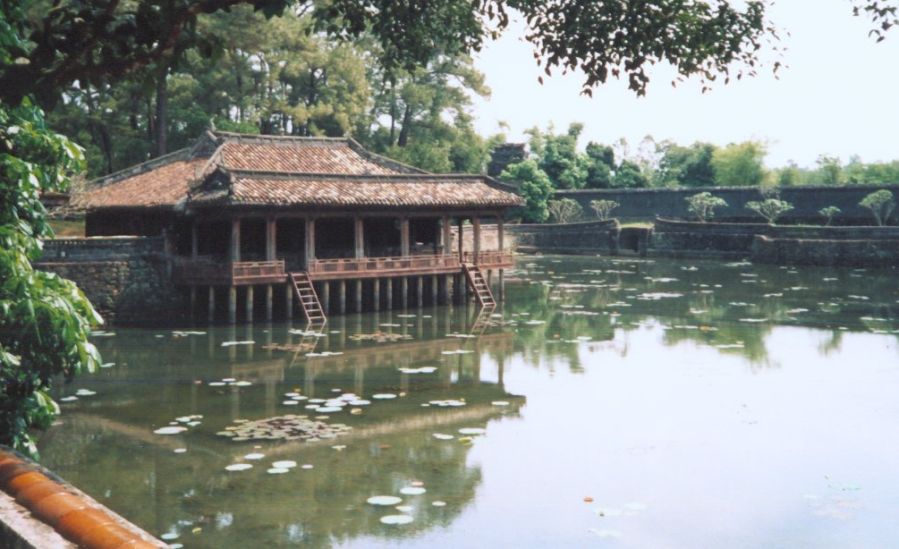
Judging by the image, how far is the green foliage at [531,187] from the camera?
2093 inches

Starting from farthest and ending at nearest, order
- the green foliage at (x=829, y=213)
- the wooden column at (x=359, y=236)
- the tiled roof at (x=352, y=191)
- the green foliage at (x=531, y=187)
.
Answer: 1. the green foliage at (x=531, y=187)
2. the green foliage at (x=829, y=213)
3. the wooden column at (x=359, y=236)
4. the tiled roof at (x=352, y=191)

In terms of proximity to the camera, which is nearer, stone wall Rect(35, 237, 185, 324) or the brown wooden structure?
the brown wooden structure

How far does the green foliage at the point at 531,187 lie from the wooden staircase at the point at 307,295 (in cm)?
3077

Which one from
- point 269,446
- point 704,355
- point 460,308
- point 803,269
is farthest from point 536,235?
point 269,446

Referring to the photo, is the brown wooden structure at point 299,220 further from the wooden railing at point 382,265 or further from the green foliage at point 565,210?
the green foliage at point 565,210

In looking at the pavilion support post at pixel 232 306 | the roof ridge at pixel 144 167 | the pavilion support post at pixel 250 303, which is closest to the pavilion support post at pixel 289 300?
the pavilion support post at pixel 250 303

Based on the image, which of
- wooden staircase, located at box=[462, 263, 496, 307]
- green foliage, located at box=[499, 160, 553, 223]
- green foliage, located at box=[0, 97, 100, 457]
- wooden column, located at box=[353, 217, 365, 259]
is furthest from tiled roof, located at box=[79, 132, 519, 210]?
green foliage, located at box=[499, 160, 553, 223]

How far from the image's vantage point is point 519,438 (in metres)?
11.3

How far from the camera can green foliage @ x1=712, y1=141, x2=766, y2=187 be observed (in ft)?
200

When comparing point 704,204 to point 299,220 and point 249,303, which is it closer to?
point 299,220

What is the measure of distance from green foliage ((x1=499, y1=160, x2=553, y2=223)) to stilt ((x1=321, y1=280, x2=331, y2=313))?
29.7 m

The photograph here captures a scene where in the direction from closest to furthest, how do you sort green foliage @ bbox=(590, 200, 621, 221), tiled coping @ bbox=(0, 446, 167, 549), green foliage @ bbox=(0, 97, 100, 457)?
1. tiled coping @ bbox=(0, 446, 167, 549)
2. green foliage @ bbox=(0, 97, 100, 457)
3. green foliage @ bbox=(590, 200, 621, 221)

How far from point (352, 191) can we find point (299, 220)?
1.72 metres

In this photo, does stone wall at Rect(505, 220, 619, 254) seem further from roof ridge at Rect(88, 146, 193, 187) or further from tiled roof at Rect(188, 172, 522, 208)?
roof ridge at Rect(88, 146, 193, 187)
